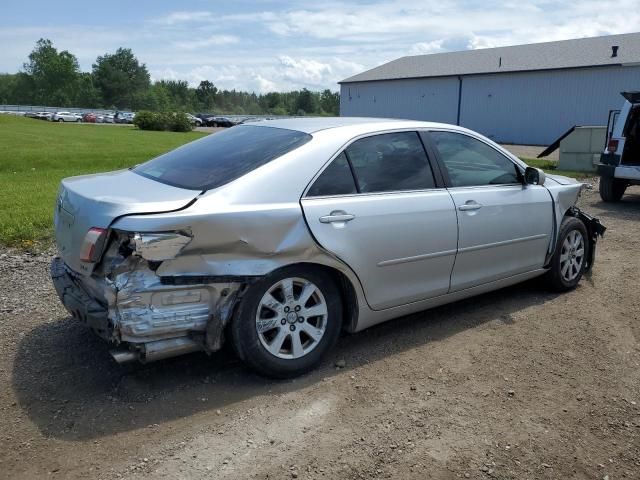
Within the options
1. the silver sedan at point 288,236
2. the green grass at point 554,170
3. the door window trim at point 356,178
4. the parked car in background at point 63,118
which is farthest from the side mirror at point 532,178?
the parked car in background at point 63,118

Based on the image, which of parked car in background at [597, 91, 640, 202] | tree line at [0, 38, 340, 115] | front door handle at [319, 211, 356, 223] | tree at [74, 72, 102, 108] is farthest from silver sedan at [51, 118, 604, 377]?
tree at [74, 72, 102, 108]

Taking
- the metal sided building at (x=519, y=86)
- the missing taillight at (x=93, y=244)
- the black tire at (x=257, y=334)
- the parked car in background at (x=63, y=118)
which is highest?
the metal sided building at (x=519, y=86)

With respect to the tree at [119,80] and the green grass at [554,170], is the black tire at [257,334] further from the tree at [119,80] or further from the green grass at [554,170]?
the tree at [119,80]

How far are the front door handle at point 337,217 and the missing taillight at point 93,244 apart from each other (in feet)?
4.24

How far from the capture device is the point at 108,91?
11538 cm

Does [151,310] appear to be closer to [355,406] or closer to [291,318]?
[291,318]

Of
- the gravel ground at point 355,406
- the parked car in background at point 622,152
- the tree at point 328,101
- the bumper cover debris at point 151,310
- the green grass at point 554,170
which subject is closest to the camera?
the gravel ground at point 355,406

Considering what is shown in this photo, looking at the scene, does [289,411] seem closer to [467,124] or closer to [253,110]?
[467,124]

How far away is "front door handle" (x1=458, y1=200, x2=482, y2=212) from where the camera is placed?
446 cm

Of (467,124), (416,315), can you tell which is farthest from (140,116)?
(416,315)

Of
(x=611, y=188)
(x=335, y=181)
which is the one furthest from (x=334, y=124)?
(x=611, y=188)

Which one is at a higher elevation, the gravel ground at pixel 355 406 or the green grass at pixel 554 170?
the green grass at pixel 554 170

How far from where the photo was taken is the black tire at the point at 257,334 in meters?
3.55

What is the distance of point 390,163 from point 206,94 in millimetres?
132354
